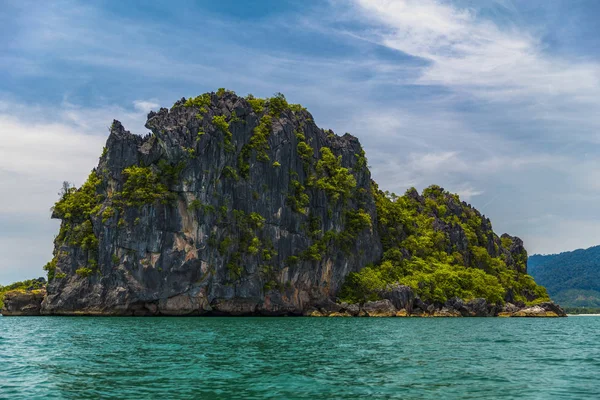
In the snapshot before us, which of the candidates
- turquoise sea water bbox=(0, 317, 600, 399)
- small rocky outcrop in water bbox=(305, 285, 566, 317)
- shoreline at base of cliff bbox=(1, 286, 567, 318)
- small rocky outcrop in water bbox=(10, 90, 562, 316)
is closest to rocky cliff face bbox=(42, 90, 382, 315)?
small rocky outcrop in water bbox=(10, 90, 562, 316)

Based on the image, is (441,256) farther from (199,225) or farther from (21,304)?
(21,304)

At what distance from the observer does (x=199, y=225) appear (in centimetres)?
7600

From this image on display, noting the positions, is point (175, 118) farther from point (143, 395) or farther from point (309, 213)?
point (143, 395)

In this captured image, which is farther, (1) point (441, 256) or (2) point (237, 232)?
(1) point (441, 256)

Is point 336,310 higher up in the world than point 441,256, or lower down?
lower down

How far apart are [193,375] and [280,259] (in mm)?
62935

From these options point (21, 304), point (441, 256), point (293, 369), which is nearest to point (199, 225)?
point (21, 304)

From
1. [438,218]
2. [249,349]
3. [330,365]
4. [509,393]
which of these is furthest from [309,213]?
[509,393]

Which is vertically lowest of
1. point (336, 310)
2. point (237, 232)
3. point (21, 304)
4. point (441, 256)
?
point (336, 310)

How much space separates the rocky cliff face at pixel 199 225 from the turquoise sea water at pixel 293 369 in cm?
3994

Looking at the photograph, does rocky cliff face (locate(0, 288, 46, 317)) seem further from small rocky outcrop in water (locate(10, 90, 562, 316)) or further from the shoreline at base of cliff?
small rocky outcrop in water (locate(10, 90, 562, 316))

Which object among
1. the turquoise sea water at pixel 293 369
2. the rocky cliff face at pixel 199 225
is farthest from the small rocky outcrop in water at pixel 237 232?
the turquoise sea water at pixel 293 369

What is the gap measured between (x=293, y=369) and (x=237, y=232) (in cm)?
5933

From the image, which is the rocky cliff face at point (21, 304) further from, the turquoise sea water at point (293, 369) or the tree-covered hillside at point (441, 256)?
the turquoise sea water at point (293, 369)
